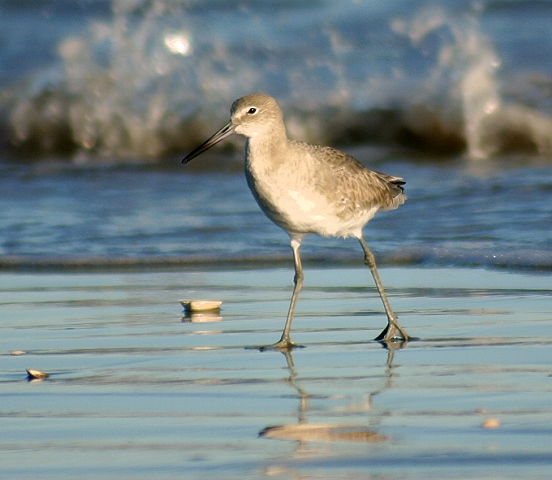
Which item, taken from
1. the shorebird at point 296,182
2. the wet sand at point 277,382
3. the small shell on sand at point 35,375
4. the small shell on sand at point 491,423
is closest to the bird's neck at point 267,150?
the shorebird at point 296,182

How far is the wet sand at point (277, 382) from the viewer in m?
3.43

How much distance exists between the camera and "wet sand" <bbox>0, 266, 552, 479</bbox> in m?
3.43

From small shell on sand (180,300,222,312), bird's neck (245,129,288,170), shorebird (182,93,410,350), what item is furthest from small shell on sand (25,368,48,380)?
bird's neck (245,129,288,170)

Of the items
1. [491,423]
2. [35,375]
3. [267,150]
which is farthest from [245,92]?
[491,423]

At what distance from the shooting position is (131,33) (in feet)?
49.9

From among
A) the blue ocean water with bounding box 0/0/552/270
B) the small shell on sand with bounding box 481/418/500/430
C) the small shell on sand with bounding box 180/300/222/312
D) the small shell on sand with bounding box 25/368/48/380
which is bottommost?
the small shell on sand with bounding box 481/418/500/430

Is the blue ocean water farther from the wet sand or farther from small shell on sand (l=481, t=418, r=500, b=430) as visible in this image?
small shell on sand (l=481, t=418, r=500, b=430)

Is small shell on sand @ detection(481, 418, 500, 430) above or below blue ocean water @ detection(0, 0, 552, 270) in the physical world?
below

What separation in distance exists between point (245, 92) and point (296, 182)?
8953 mm

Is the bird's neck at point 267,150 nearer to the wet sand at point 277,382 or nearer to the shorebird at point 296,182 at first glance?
the shorebird at point 296,182

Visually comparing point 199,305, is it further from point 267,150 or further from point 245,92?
point 245,92

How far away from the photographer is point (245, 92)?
14305 mm

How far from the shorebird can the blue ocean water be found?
335 centimetres

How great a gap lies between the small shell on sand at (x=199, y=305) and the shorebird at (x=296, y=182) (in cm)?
47
